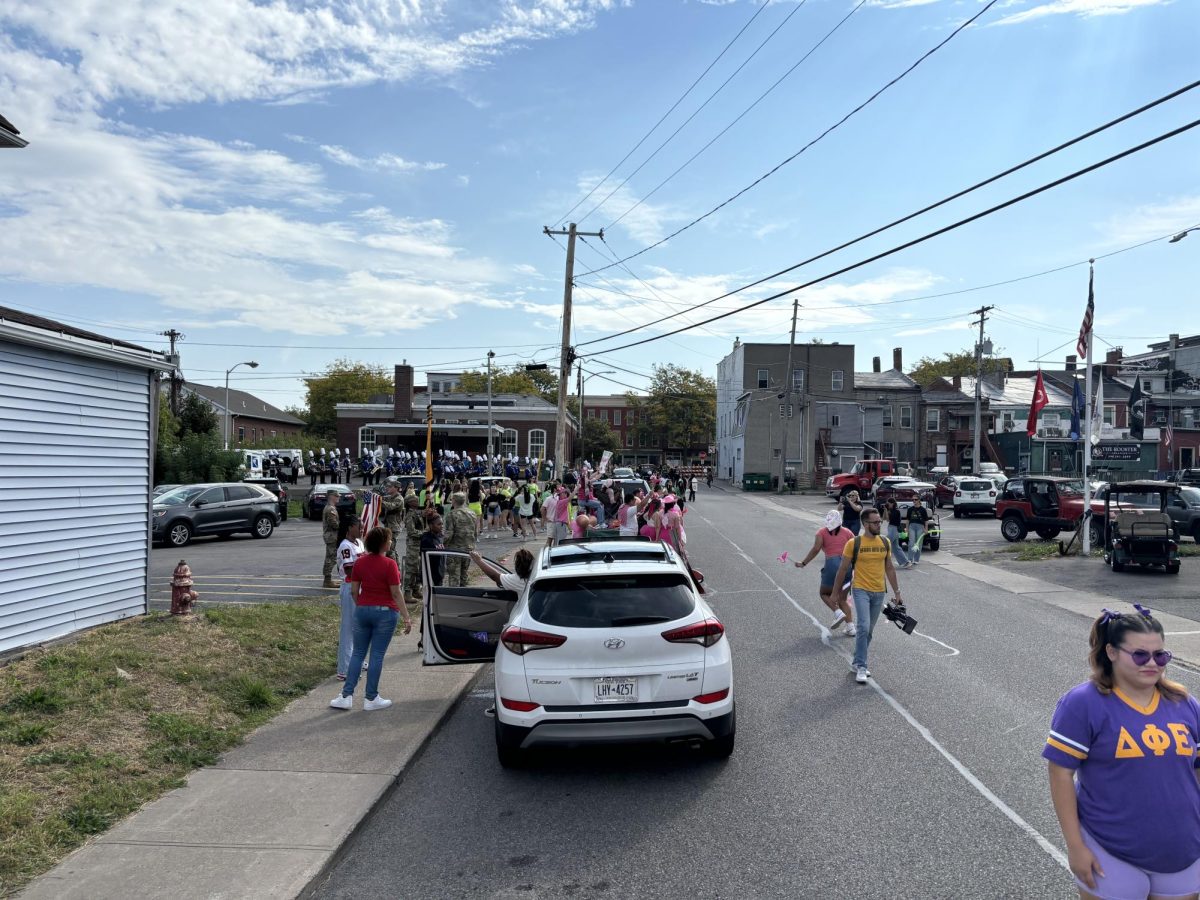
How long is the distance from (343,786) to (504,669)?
1333 millimetres

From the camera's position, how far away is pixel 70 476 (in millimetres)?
10102

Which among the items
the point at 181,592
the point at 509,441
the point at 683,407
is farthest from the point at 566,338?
the point at 683,407

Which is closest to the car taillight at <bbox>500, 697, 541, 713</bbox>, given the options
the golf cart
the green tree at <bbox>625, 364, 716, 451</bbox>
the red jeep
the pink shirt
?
the pink shirt

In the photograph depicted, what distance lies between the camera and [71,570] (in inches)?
393

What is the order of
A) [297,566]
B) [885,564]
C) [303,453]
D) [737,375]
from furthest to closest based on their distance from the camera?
[737,375] < [303,453] < [297,566] < [885,564]

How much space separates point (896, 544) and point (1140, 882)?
18195 millimetres

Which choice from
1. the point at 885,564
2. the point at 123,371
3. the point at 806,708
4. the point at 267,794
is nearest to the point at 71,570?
the point at 123,371

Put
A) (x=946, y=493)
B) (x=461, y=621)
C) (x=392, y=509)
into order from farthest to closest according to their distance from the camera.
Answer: (x=946, y=493), (x=392, y=509), (x=461, y=621)

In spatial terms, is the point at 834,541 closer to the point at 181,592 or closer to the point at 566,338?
the point at 181,592

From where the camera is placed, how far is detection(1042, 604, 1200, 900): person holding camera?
315 centimetres

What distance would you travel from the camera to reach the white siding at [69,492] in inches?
359

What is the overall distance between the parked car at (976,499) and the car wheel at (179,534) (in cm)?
2923

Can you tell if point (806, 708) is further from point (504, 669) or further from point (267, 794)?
A: point (267, 794)

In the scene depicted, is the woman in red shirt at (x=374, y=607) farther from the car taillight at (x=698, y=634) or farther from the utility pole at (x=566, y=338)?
the utility pole at (x=566, y=338)
